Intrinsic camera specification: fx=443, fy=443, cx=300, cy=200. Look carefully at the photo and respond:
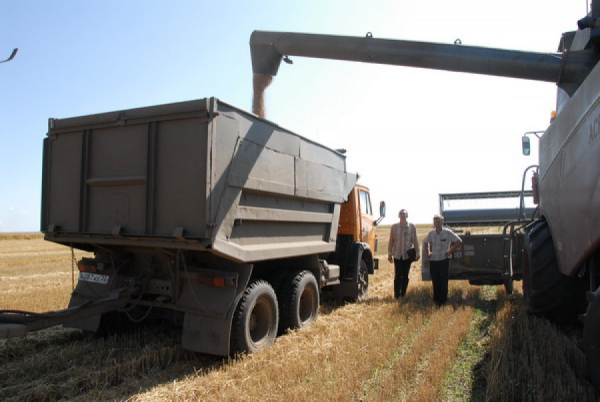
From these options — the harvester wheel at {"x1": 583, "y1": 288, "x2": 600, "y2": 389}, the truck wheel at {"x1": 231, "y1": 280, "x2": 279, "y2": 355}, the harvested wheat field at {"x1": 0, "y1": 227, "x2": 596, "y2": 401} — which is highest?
the harvester wheel at {"x1": 583, "y1": 288, "x2": 600, "y2": 389}

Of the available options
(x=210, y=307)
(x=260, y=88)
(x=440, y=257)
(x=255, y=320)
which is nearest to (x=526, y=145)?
(x=440, y=257)

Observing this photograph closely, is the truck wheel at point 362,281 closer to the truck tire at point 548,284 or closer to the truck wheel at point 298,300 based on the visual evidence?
the truck wheel at point 298,300

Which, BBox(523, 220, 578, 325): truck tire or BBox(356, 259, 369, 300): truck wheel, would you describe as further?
BBox(356, 259, 369, 300): truck wheel

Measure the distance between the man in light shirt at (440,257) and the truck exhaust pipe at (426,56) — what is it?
277cm

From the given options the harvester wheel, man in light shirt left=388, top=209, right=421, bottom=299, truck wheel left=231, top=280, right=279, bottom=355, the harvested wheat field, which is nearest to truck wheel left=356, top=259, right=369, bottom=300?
man in light shirt left=388, top=209, right=421, bottom=299

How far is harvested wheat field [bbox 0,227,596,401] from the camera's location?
3.59m

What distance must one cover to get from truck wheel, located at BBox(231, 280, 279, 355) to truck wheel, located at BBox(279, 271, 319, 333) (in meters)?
0.40

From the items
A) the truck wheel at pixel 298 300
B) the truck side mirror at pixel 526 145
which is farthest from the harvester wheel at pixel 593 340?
the truck side mirror at pixel 526 145

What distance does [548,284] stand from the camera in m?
4.37

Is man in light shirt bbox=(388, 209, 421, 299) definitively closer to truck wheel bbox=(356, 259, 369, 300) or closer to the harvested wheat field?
truck wheel bbox=(356, 259, 369, 300)

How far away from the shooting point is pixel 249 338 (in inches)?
187

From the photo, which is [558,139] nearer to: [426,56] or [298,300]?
[426,56]

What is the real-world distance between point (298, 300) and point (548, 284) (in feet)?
9.40

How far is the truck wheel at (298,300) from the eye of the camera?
568 centimetres
